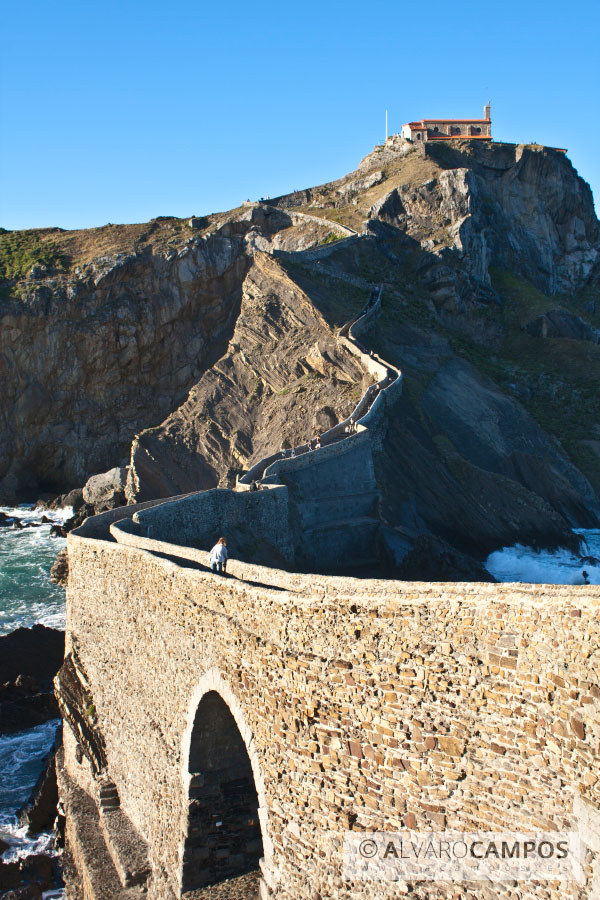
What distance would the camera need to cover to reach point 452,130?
62.6m

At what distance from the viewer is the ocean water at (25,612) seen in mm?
15875

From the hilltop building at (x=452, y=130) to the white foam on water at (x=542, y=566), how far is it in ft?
138

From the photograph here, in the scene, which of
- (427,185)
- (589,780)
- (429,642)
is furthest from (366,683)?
(427,185)

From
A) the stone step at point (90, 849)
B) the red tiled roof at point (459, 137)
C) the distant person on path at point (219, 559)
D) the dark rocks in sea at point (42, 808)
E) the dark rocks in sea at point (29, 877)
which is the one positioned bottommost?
the dark rocks in sea at point (29, 877)

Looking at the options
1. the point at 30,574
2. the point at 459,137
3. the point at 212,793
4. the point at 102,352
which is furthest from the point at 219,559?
the point at 459,137

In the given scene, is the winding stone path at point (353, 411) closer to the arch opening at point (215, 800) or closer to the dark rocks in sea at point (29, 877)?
the dark rocks in sea at point (29, 877)

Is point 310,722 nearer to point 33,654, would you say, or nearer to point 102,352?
point 33,654

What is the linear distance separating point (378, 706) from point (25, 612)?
22.2 meters

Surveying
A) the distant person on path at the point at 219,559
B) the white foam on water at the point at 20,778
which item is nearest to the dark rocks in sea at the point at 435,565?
the white foam on water at the point at 20,778

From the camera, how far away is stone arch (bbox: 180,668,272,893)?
1031 cm

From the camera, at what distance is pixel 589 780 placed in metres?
5.80

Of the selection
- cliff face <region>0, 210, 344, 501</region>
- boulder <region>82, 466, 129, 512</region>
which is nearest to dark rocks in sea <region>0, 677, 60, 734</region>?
boulder <region>82, 466, 129, 512</region>

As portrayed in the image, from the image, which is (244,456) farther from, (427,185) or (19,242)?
(19,242)

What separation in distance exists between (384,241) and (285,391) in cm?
2022
